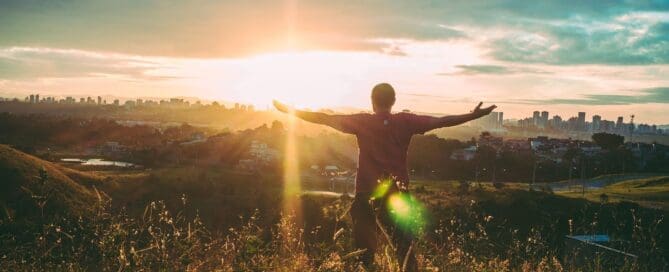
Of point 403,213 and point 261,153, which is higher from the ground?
point 403,213

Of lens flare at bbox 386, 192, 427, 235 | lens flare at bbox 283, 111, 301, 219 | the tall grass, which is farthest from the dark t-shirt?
lens flare at bbox 283, 111, 301, 219

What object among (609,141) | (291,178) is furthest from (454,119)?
(609,141)

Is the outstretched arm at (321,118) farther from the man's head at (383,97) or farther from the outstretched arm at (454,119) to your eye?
the outstretched arm at (454,119)

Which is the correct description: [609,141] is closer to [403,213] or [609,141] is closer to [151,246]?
[403,213]

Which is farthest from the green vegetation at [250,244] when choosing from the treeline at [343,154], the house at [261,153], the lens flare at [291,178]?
the house at [261,153]

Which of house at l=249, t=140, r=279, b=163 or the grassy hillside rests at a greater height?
the grassy hillside

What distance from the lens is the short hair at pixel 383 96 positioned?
18.8 ft

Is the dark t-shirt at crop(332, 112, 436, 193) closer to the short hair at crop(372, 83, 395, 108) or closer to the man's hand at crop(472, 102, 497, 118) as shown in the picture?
the short hair at crop(372, 83, 395, 108)

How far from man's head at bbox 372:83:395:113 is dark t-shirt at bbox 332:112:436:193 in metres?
0.09

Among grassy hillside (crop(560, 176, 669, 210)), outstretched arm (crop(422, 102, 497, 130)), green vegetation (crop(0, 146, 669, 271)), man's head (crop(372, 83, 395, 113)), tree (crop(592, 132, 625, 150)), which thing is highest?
man's head (crop(372, 83, 395, 113))

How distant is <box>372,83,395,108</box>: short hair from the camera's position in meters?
5.74

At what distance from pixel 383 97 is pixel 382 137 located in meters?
0.45

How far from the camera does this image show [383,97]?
18.9ft

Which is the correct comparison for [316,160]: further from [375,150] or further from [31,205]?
[375,150]
